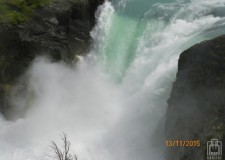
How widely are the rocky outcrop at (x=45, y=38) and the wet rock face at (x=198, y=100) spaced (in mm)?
10575

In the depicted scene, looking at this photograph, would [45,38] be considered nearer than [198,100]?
No

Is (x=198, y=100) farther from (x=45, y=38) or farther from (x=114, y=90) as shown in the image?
(x=45, y=38)

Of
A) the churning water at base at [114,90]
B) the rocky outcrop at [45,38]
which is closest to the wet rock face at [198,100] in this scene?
the churning water at base at [114,90]

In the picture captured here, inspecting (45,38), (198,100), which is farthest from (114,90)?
(198,100)

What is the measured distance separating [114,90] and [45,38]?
6484 millimetres

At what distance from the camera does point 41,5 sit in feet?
90.3

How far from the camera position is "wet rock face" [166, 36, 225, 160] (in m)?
16.2

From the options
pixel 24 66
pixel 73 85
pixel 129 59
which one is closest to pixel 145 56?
pixel 129 59

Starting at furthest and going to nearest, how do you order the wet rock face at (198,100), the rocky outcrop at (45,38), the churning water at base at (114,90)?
the rocky outcrop at (45,38) < the churning water at base at (114,90) < the wet rock face at (198,100)

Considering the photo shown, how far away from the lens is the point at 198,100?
58.0 feet

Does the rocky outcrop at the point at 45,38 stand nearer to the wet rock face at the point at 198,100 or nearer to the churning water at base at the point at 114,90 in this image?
the churning water at base at the point at 114,90

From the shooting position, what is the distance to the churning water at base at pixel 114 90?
22.9 m

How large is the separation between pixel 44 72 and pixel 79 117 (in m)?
4.19

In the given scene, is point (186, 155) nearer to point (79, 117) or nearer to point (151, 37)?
point (79, 117)
